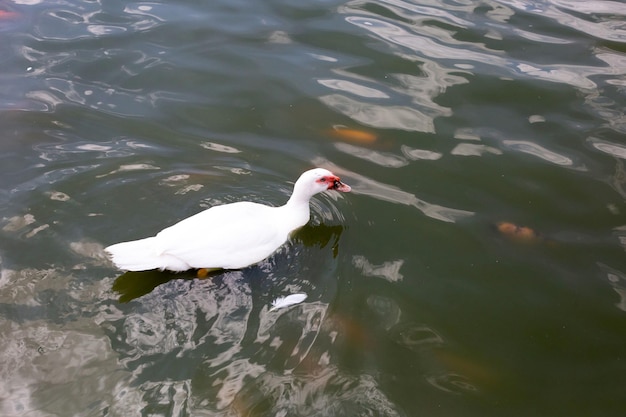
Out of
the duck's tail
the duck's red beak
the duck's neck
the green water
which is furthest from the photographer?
the duck's red beak

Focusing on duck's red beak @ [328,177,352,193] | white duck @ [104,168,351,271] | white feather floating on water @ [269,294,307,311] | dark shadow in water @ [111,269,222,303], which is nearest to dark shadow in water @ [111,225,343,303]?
dark shadow in water @ [111,269,222,303]

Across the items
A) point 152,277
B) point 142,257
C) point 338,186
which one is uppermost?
point 338,186

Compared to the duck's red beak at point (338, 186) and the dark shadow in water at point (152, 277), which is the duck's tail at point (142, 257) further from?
the duck's red beak at point (338, 186)

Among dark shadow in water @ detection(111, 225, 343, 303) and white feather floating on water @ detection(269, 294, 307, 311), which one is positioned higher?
white feather floating on water @ detection(269, 294, 307, 311)

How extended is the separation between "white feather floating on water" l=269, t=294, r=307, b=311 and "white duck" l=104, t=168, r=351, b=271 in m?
0.33

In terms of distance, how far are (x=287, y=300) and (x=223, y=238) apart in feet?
1.72

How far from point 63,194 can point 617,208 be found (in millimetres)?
3750

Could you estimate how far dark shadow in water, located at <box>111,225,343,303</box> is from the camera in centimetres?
368

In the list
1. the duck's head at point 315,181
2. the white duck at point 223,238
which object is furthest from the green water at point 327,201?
the duck's head at point 315,181

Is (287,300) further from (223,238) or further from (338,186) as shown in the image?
(338,186)

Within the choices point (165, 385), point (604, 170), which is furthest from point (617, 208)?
point (165, 385)

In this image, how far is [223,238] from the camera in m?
3.78

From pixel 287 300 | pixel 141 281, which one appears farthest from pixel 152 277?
pixel 287 300

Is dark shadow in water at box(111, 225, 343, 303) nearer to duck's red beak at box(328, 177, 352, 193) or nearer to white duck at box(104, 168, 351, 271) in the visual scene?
white duck at box(104, 168, 351, 271)
